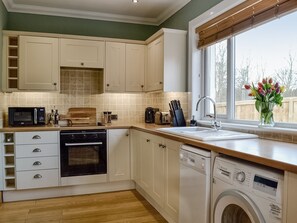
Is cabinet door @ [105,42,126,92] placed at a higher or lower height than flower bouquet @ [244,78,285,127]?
higher

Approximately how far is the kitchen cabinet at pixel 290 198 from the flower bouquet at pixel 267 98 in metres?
1.07

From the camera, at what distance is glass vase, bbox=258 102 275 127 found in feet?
7.23

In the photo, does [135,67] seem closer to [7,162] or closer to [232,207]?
[7,162]

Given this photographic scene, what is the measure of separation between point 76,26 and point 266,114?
3.08 m

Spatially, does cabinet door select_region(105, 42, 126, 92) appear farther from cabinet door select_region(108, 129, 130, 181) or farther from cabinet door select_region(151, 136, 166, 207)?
cabinet door select_region(151, 136, 166, 207)

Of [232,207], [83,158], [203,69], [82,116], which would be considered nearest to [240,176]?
[232,207]

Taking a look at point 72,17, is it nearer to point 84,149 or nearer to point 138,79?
point 138,79

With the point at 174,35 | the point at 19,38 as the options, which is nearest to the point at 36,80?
the point at 19,38

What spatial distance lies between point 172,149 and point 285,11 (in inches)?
56.4

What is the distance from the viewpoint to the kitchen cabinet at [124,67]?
12.8 ft

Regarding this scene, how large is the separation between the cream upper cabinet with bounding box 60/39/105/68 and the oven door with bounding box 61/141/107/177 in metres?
1.15

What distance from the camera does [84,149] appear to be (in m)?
3.48

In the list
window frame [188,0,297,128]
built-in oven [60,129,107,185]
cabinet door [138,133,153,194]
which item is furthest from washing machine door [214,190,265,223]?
built-in oven [60,129,107,185]

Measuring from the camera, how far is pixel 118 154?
3.64m
